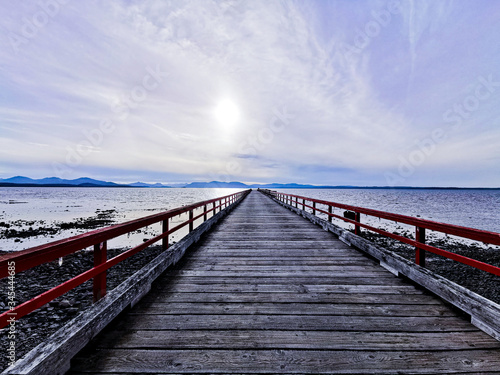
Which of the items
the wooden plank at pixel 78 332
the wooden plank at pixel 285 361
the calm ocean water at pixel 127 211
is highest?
the wooden plank at pixel 78 332

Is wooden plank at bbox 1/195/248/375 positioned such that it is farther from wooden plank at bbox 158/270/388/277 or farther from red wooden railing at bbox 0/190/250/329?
wooden plank at bbox 158/270/388/277

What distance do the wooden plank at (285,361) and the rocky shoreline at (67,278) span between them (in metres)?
4.01

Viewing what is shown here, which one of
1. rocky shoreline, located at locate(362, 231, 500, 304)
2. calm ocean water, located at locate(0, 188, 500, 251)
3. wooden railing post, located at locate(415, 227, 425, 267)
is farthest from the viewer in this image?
calm ocean water, located at locate(0, 188, 500, 251)

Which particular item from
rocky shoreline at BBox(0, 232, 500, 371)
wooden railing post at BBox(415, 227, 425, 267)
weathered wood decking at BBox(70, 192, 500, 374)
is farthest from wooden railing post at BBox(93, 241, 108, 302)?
wooden railing post at BBox(415, 227, 425, 267)

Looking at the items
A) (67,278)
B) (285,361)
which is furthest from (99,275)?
(67,278)

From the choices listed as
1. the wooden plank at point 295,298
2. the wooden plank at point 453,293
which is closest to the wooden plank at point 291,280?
the wooden plank at point 453,293

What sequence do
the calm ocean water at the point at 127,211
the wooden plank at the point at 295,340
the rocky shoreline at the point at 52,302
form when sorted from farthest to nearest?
the calm ocean water at the point at 127,211
the rocky shoreline at the point at 52,302
the wooden plank at the point at 295,340

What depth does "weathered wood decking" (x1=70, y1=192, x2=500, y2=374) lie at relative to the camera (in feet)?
6.76

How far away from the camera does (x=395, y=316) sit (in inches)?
109

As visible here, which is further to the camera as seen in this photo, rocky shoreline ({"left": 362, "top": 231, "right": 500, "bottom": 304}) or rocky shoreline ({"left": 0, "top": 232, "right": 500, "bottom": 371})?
rocky shoreline ({"left": 362, "top": 231, "right": 500, "bottom": 304})

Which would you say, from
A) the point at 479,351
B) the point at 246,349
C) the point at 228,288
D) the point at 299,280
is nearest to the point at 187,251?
the point at 228,288

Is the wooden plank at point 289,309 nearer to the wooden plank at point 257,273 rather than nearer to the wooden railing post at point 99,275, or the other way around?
the wooden railing post at point 99,275

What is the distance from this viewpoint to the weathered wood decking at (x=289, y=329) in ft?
6.76

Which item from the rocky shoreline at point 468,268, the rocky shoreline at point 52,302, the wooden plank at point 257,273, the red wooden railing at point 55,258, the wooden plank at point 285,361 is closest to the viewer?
the red wooden railing at point 55,258
